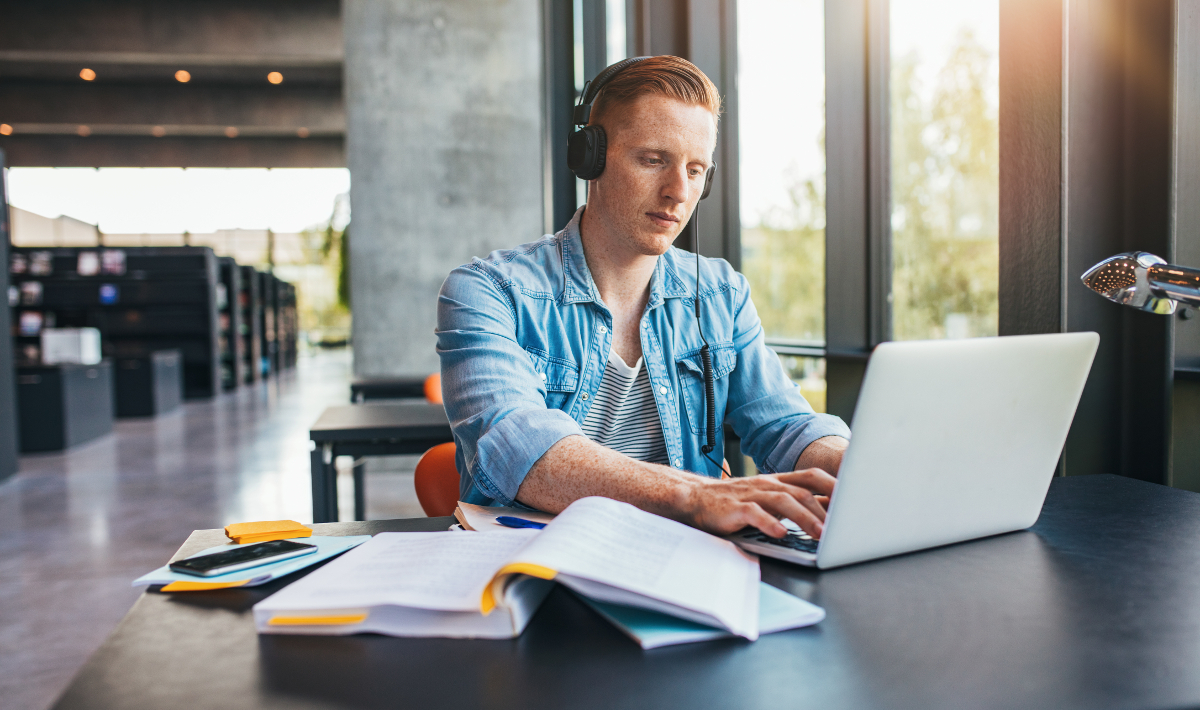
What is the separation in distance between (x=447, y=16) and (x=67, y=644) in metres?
4.69

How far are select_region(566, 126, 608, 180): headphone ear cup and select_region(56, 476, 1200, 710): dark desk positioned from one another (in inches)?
32.0

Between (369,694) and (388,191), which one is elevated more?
(388,191)

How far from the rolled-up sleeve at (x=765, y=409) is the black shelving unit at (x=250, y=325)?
12558 mm

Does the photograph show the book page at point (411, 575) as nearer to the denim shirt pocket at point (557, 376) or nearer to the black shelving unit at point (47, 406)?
the denim shirt pocket at point (557, 376)

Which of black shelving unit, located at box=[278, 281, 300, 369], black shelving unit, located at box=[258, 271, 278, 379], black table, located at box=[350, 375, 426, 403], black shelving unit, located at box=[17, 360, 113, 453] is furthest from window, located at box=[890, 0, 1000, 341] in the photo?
black shelving unit, located at box=[278, 281, 300, 369]

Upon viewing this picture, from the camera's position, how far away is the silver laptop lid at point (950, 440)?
0.72 metres

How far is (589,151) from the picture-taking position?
137 centimetres

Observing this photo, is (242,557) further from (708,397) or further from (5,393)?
(5,393)

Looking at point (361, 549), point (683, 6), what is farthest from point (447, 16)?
point (361, 549)

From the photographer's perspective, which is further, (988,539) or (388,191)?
(388,191)


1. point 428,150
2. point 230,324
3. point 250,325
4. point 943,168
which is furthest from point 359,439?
point 250,325

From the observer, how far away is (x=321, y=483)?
2.51 meters

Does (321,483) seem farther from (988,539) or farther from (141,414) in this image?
(141,414)

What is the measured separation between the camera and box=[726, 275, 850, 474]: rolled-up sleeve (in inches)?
50.7
